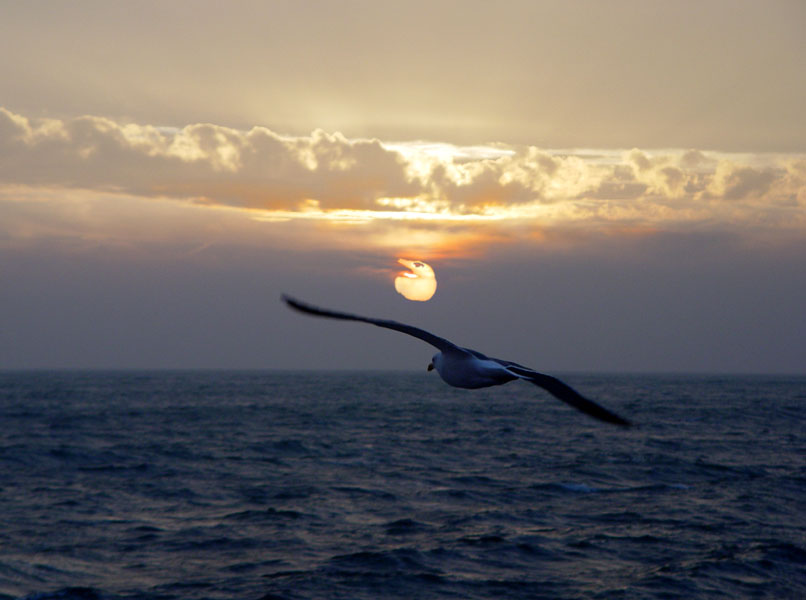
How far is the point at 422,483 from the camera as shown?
36.9 metres

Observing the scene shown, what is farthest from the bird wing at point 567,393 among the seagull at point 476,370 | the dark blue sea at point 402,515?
the dark blue sea at point 402,515

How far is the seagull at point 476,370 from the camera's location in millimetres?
7315

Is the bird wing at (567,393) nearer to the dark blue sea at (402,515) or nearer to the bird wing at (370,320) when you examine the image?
the bird wing at (370,320)

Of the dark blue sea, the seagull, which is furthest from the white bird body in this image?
the dark blue sea

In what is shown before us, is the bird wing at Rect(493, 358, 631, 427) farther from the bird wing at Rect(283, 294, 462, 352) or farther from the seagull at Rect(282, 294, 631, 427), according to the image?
the bird wing at Rect(283, 294, 462, 352)

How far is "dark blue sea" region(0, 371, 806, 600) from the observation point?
22.0 metres

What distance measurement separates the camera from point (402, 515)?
29.6 m

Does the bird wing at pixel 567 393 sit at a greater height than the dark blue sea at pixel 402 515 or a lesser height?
greater

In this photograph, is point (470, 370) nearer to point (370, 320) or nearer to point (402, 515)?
point (370, 320)

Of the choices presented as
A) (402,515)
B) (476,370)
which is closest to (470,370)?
(476,370)

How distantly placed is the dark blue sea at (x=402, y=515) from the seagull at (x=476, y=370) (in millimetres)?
14311

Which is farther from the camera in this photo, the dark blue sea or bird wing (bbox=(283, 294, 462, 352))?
the dark blue sea

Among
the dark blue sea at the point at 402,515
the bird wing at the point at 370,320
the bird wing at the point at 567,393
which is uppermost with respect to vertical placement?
the bird wing at the point at 370,320

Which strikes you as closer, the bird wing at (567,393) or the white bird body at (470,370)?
the bird wing at (567,393)
